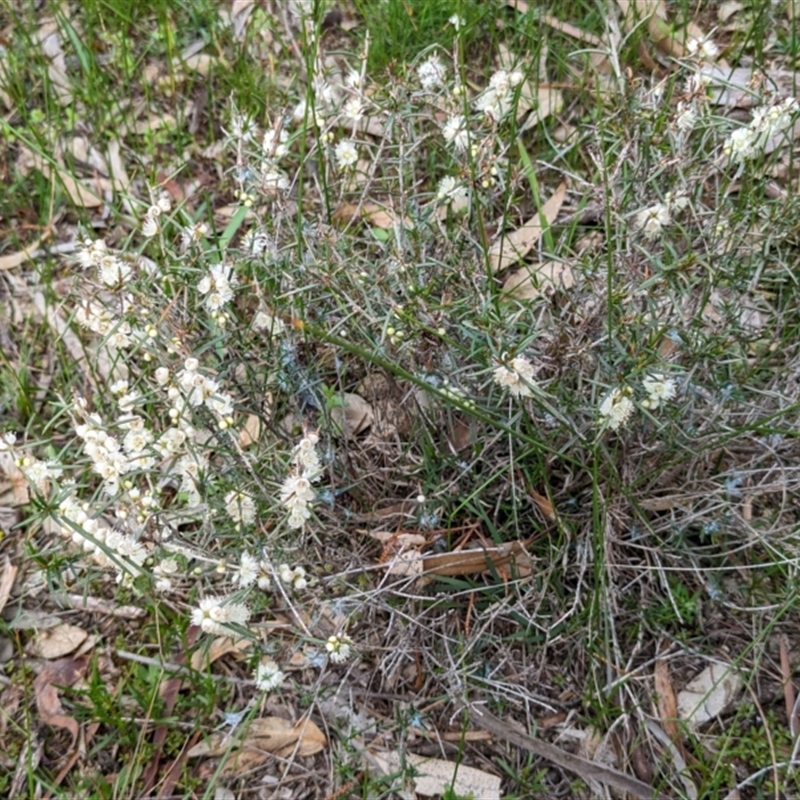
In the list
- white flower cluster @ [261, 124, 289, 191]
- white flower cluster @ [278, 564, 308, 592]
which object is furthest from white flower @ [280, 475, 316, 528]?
white flower cluster @ [261, 124, 289, 191]

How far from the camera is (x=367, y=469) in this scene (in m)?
2.06

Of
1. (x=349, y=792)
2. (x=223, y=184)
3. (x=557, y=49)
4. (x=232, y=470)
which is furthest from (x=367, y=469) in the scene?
(x=557, y=49)

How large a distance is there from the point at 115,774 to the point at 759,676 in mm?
1427

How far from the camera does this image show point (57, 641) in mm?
2195

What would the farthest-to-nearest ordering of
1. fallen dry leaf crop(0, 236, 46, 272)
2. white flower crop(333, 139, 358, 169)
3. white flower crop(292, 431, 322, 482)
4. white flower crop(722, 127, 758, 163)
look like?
fallen dry leaf crop(0, 236, 46, 272) → white flower crop(333, 139, 358, 169) → white flower crop(722, 127, 758, 163) → white flower crop(292, 431, 322, 482)

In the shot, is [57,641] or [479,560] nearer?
[479,560]

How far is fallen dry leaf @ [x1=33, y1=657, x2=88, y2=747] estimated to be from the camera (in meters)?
2.08

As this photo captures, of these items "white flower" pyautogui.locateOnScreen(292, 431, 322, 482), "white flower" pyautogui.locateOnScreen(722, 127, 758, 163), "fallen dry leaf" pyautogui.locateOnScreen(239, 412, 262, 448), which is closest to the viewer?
"white flower" pyautogui.locateOnScreen(292, 431, 322, 482)

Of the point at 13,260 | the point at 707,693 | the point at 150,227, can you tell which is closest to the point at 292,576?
the point at 150,227

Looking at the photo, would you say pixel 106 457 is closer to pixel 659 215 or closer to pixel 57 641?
pixel 57 641

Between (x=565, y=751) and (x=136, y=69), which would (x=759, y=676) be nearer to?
(x=565, y=751)

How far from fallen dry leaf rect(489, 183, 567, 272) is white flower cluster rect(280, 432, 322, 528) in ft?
3.10

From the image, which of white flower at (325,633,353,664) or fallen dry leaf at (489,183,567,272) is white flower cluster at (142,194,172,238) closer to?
white flower at (325,633,353,664)

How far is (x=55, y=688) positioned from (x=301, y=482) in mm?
1017
